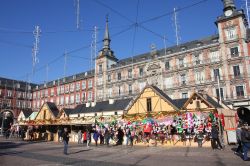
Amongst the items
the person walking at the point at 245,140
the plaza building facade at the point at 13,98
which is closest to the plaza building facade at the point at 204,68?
the person walking at the point at 245,140

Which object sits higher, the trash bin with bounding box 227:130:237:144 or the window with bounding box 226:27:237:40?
the window with bounding box 226:27:237:40

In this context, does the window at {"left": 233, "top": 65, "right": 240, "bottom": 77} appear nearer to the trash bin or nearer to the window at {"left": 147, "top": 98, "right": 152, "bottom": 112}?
the window at {"left": 147, "top": 98, "right": 152, "bottom": 112}

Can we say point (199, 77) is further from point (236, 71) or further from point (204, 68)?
point (236, 71)

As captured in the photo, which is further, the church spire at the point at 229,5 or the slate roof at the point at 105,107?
the church spire at the point at 229,5

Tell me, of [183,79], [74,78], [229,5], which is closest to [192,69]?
[183,79]

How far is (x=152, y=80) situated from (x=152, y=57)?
222 inches

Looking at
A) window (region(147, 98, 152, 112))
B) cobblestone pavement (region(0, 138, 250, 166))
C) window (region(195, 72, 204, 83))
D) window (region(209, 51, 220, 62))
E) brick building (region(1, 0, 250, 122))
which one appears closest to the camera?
cobblestone pavement (region(0, 138, 250, 166))

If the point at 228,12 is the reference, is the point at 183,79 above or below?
below

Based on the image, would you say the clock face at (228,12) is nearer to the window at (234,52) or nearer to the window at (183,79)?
the window at (234,52)

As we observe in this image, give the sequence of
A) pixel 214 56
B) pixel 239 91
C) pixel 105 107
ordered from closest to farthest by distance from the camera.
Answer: pixel 105 107
pixel 239 91
pixel 214 56

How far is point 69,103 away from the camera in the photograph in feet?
225

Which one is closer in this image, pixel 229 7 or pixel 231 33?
pixel 231 33

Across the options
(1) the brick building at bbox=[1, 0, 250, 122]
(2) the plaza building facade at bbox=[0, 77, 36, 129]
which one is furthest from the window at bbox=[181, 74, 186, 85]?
(2) the plaza building facade at bbox=[0, 77, 36, 129]

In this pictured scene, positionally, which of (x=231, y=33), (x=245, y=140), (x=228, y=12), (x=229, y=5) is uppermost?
(x=229, y=5)
